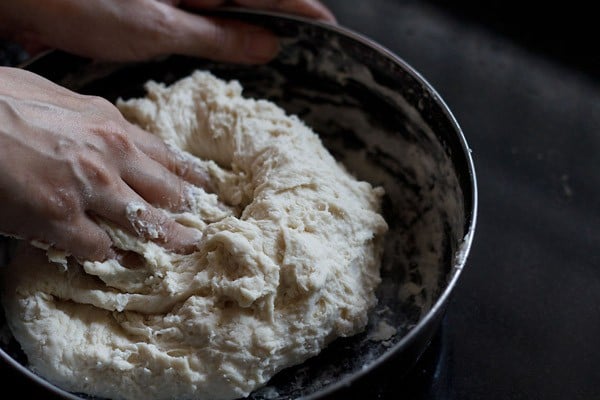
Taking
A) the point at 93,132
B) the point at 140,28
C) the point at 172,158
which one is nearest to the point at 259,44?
the point at 140,28

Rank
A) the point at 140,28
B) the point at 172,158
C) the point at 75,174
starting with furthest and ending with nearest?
the point at 140,28
the point at 172,158
the point at 75,174

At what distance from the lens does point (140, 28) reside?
4.53ft

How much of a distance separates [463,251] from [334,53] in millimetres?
631

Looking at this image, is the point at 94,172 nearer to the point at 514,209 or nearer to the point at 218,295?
the point at 218,295

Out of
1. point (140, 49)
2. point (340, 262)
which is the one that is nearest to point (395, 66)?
point (340, 262)

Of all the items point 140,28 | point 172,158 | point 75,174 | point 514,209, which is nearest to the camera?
point 75,174

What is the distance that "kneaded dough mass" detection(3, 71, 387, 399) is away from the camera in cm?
106

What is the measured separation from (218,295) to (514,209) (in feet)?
2.53

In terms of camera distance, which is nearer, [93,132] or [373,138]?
[93,132]

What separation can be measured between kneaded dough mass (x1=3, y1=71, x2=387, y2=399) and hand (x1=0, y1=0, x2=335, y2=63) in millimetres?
329

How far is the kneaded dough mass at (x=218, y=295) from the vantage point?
3.47 feet

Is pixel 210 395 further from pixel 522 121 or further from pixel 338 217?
pixel 522 121

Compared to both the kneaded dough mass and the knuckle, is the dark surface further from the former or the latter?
the knuckle

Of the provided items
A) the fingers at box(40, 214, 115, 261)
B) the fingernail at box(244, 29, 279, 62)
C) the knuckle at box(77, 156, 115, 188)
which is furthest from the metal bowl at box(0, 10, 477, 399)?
the knuckle at box(77, 156, 115, 188)
